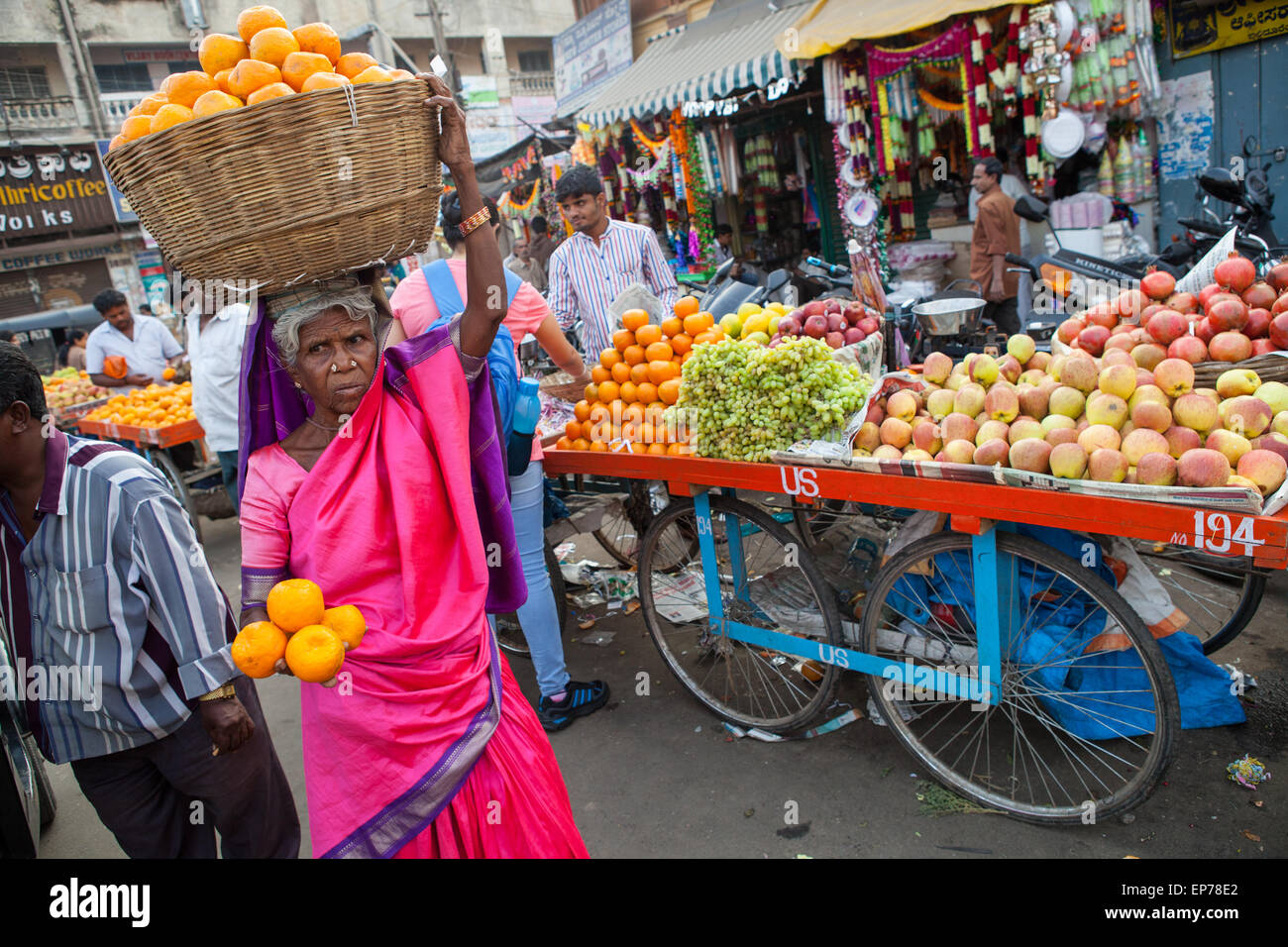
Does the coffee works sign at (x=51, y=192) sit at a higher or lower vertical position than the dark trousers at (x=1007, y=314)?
higher

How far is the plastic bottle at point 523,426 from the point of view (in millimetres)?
2947

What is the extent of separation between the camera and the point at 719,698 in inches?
140

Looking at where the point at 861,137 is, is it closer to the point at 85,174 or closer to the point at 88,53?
the point at 85,174

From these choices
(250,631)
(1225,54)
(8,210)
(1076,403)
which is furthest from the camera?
(8,210)

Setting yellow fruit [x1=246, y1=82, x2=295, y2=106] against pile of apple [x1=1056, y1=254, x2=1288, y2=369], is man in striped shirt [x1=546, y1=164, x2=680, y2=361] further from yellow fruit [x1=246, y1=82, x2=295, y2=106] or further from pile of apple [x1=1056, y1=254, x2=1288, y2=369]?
yellow fruit [x1=246, y1=82, x2=295, y2=106]

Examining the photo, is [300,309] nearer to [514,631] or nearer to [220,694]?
[220,694]

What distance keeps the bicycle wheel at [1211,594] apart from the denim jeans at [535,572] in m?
2.18

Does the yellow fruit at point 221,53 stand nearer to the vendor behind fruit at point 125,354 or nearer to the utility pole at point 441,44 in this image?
the vendor behind fruit at point 125,354

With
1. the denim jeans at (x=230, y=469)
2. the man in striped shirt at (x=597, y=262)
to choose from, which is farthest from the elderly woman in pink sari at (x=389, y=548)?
the denim jeans at (x=230, y=469)

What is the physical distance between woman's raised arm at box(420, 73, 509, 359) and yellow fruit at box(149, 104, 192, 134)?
47 centimetres

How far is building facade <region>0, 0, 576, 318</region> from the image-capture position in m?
21.0

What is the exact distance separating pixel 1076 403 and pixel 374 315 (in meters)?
2.08

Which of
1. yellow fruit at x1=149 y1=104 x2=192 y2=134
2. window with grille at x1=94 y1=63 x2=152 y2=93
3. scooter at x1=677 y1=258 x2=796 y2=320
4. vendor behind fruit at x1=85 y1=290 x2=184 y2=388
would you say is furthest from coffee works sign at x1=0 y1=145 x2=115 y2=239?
yellow fruit at x1=149 y1=104 x2=192 y2=134

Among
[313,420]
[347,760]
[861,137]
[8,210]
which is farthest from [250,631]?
[8,210]
